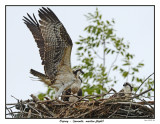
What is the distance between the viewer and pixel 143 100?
6109 millimetres

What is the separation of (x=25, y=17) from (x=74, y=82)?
1649mm

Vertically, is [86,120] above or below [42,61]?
below

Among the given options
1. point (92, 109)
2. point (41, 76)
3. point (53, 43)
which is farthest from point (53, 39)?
point (92, 109)

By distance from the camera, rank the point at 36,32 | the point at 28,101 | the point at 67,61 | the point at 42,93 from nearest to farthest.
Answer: the point at 28,101 → the point at 67,61 → the point at 36,32 → the point at 42,93

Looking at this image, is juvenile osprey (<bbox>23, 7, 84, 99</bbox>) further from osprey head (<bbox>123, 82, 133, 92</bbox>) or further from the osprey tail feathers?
osprey head (<bbox>123, 82, 133, 92</bbox>)

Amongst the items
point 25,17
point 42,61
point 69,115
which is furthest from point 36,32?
point 69,115

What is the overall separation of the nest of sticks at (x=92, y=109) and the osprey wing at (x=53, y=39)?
2.76 feet

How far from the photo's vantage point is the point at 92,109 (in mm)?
6293

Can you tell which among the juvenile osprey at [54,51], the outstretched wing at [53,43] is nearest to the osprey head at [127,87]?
the juvenile osprey at [54,51]

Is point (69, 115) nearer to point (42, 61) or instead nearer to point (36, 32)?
point (42, 61)

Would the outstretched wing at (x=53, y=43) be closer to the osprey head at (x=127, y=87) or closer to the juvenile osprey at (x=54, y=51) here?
the juvenile osprey at (x=54, y=51)

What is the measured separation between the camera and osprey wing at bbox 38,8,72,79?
685 centimetres

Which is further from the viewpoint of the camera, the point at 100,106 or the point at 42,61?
the point at 42,61

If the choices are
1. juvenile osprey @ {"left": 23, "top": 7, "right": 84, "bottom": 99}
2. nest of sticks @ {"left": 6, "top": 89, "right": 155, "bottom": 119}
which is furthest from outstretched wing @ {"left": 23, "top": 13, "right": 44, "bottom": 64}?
nest of sticks @ {"left": 6, "top": 89, "right": 155, "bottom": 119}
